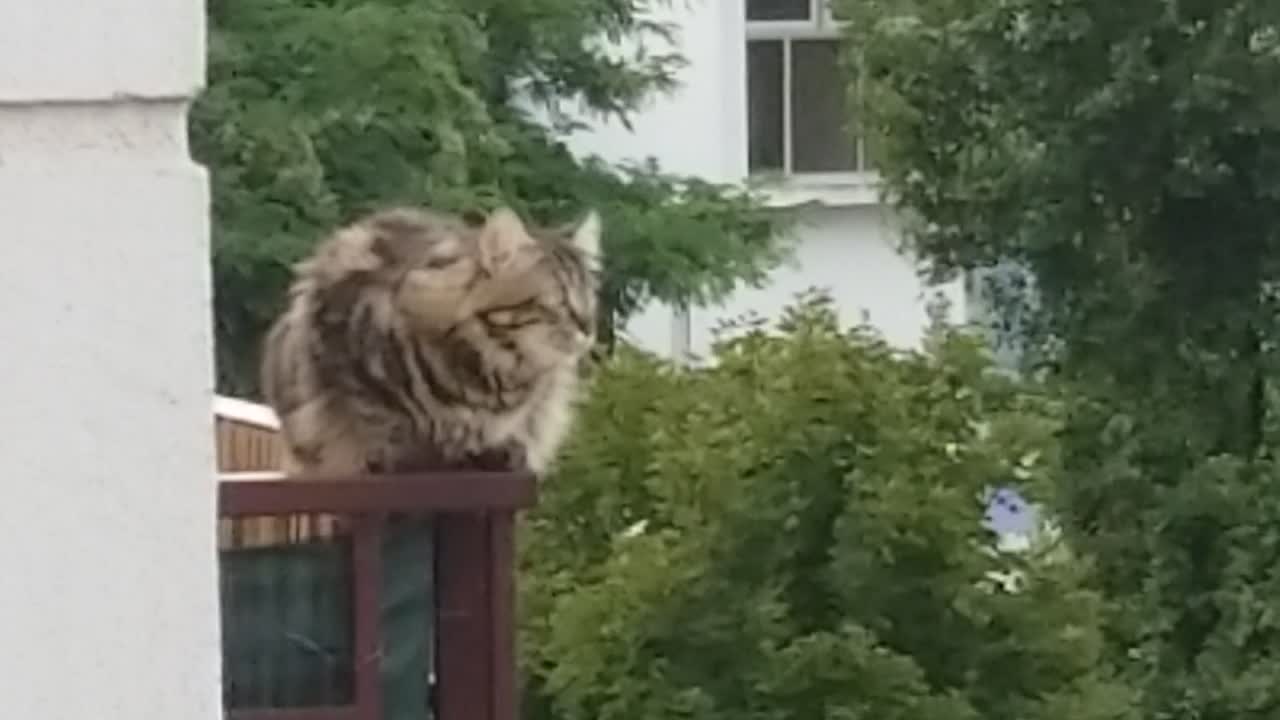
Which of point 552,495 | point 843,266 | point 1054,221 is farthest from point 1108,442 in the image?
point 843,266

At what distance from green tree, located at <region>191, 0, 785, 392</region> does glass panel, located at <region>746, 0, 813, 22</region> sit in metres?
2.45

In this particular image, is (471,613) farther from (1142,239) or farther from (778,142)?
(778,142)

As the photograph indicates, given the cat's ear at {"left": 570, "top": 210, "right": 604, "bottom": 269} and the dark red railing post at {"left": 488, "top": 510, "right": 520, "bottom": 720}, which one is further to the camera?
the cat's ear at {"left": 570, "top": 210, "right": 604, "bottom": 269}

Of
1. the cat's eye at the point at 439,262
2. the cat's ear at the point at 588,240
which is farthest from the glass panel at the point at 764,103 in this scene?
the cat's eye at the point at 439,262

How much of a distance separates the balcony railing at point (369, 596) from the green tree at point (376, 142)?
6.16 meters

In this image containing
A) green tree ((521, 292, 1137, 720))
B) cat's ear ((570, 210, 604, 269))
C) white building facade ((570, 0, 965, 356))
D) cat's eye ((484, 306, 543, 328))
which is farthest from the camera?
white building facade ((570, 0, 965, 356))

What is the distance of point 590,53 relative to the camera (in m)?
12.1

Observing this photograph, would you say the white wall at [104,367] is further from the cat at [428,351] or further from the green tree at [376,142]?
the green tree at [376,142]

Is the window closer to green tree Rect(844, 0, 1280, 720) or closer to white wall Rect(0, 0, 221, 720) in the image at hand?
green tree Rect(844, 0, 1280, 720)

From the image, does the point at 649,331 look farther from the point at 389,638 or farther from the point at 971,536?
the point at 389,638

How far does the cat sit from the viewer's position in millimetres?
3039

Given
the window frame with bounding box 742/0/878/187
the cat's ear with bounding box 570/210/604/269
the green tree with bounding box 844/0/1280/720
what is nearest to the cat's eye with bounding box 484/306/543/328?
the cat's ear with bounding box 570/210/604/269

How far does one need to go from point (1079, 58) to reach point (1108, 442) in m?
0.97

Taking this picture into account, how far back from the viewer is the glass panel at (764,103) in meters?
14.3
